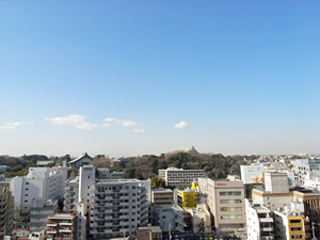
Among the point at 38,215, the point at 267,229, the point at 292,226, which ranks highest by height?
the point at 38,215

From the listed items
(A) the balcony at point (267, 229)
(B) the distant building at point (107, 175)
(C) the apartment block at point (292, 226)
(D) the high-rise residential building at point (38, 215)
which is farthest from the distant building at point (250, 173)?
(D) the high-rise residential building at point (38, 215)

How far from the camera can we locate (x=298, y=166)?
44.8m

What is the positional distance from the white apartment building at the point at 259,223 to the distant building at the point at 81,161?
52701 millimetres

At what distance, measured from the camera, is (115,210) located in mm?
21891

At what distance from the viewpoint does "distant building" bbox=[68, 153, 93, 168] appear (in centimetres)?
6363

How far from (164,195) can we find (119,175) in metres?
22.2

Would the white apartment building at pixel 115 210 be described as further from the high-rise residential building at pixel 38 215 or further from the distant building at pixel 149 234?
the high-rise residential building at pixel 38 215

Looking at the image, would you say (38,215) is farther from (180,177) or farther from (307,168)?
(307,168)

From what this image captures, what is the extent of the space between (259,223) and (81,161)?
Result: 2178 inches

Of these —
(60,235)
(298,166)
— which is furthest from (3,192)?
(298,166)

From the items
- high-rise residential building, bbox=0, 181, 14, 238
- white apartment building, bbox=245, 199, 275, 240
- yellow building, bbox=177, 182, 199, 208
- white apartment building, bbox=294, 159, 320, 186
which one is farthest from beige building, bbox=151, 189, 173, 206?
white apartment building, bbox=294, 159, 320, 186

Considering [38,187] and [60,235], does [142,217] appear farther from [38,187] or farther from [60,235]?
[38,187]

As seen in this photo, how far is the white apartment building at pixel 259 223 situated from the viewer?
18.7 m

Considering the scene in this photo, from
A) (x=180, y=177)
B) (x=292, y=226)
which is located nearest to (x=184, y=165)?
(x=180, y=177)
